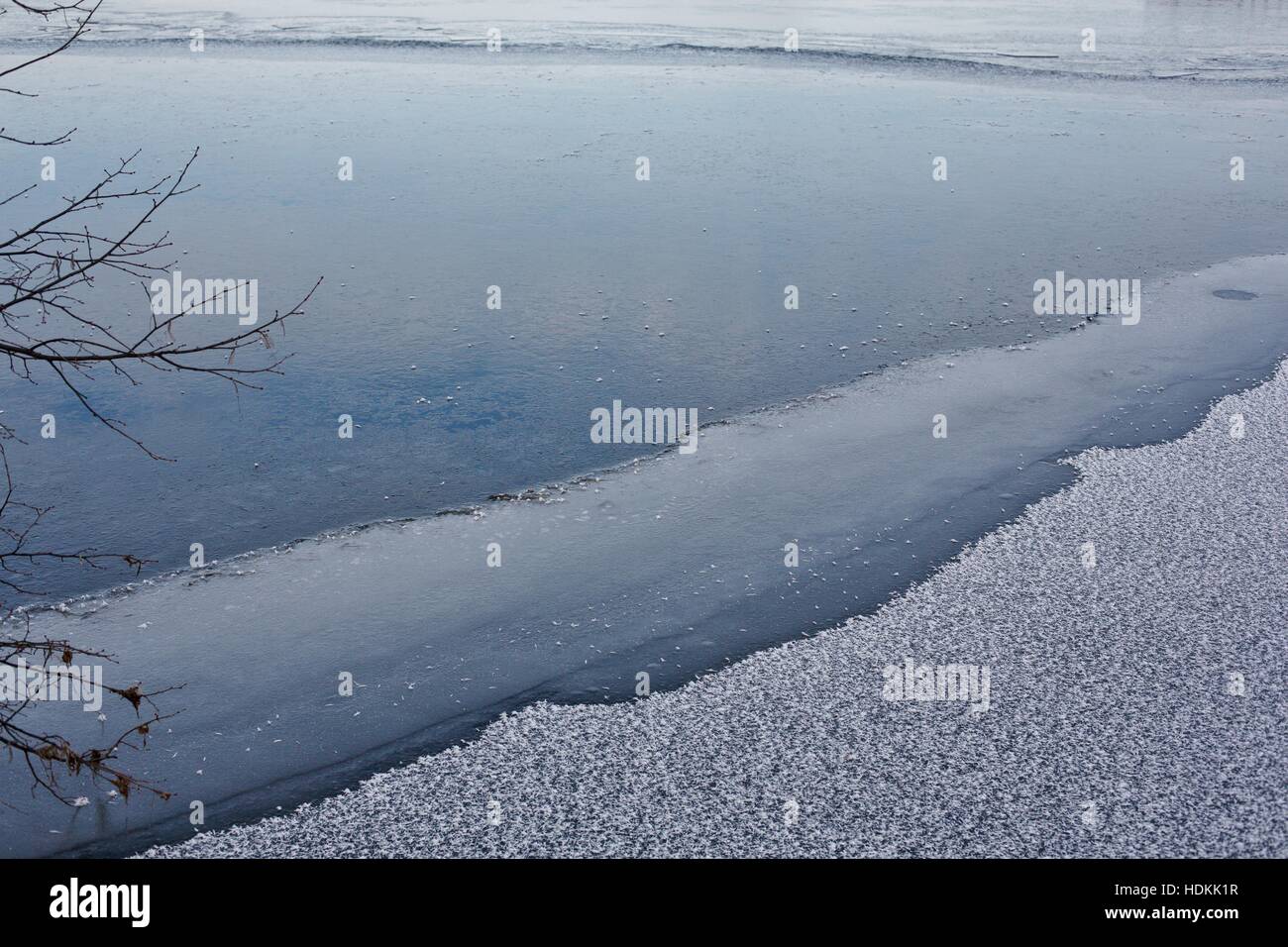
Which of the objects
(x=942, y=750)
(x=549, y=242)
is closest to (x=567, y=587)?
(x=942, y=750)

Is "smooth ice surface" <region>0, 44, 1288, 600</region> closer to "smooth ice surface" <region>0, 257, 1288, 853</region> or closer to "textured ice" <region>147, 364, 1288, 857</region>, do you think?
"smooth ice surface" <region>0, 257, 1288, 853</region>

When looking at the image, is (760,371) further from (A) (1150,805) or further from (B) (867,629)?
(A) (1150,805)

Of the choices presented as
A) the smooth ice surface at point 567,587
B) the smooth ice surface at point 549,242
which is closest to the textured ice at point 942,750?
the smooth ice surface at point 567,587

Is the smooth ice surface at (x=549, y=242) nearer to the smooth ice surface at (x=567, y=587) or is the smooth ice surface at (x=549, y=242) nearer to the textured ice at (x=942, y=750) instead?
the smooth ice surface at (x=567, y=587)

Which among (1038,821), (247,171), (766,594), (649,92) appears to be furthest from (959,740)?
(649,92)

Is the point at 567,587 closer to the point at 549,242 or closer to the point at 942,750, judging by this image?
the point at 942,750

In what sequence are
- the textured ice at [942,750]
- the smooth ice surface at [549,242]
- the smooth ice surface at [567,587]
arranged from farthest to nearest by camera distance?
1. the smooth ice surface at [549,242]
2. the smooth ice surface at [567,587]
3. the textured ice at [942,750]
